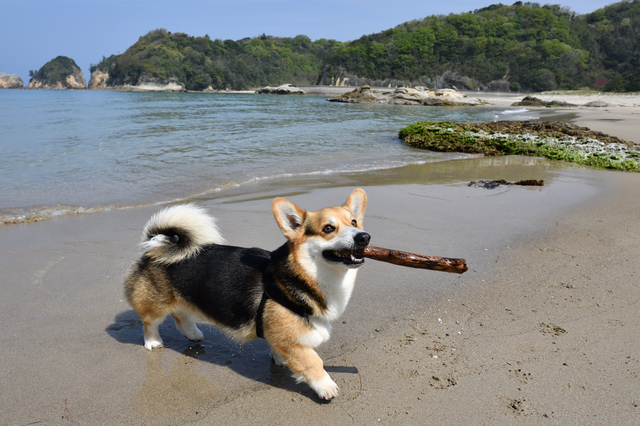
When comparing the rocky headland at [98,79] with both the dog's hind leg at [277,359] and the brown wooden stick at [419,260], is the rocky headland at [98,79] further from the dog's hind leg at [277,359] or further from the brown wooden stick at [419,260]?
the brown wooden stick at [419,260]

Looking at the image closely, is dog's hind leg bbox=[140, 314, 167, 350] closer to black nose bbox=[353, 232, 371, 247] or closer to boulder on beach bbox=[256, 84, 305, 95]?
black nose bbox=[353, 232, 371, 247]

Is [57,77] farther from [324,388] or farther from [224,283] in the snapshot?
[324,388]

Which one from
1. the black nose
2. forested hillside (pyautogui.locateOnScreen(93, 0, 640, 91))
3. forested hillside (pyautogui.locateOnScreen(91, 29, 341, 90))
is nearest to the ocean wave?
the black nose

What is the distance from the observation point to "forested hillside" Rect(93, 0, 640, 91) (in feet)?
359

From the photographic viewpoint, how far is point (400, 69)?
421ft

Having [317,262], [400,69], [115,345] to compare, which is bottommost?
[115,345]

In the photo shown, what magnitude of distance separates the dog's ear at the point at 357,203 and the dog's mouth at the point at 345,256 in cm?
48

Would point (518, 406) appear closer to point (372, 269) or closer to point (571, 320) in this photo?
point (571, 320)

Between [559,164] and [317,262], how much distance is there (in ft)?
→ 35.1

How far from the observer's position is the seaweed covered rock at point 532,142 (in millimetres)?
10992

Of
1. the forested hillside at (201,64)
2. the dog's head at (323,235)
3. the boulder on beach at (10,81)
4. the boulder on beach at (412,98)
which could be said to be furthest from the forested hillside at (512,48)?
the boulder on beach at (10,81)

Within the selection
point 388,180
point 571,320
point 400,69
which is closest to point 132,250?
point 571,320

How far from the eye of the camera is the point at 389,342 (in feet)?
10.9

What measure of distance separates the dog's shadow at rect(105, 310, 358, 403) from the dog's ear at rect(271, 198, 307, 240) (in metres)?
1.07
